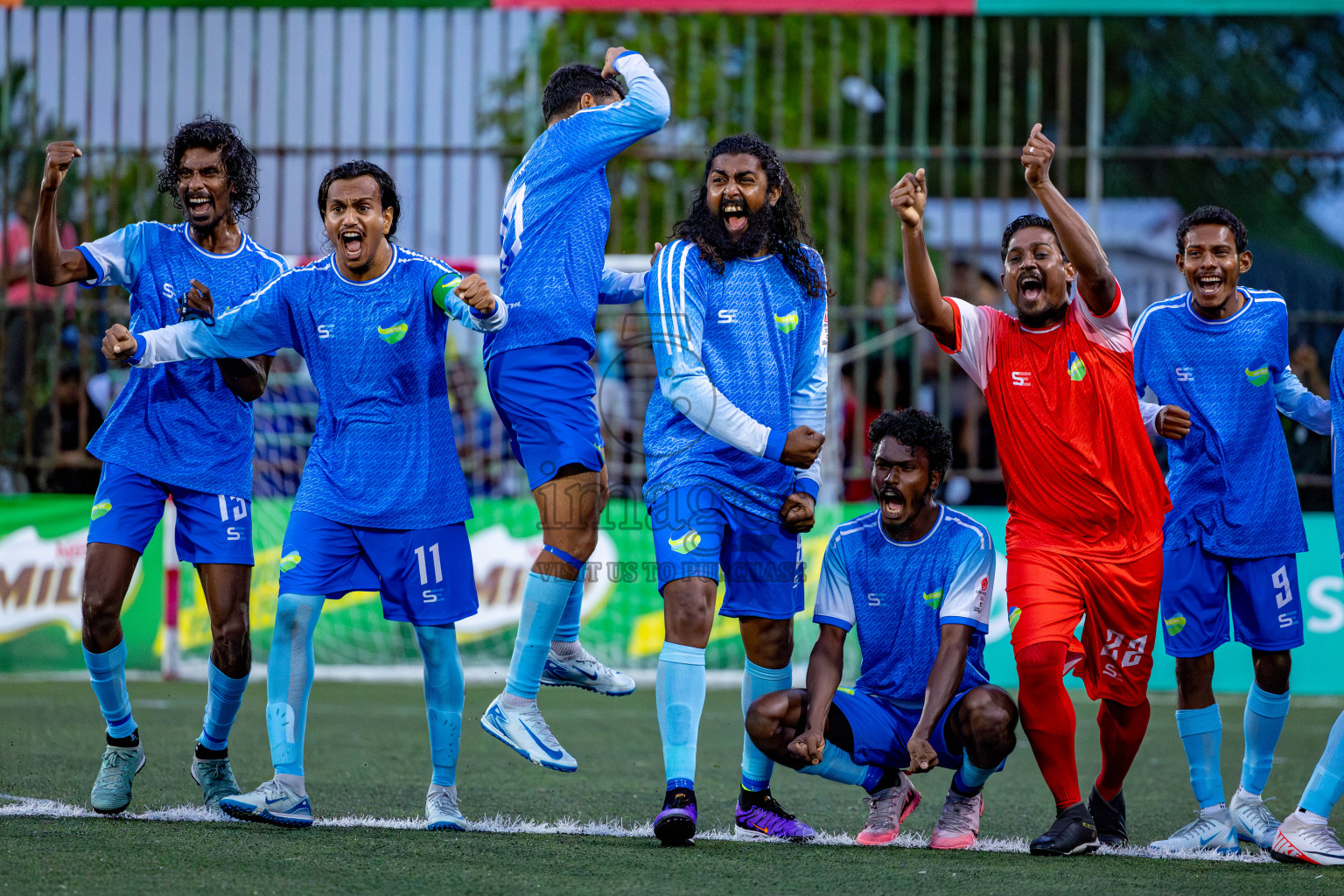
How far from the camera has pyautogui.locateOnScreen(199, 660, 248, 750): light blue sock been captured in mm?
5383

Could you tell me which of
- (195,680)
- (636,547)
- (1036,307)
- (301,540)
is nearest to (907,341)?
(636,547)

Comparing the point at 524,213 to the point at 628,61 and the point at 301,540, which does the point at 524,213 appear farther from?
the point at 301,540

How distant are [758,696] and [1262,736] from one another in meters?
1.96

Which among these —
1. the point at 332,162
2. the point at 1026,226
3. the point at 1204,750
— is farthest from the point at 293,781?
the point at 332,162

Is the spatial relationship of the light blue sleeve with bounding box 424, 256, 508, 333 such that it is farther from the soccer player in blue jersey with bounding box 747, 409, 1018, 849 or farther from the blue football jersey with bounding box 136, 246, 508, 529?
the soccer player in blue jersey with bounding box 747, 409, 1018, 849

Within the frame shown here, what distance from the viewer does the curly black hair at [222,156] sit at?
551 cm

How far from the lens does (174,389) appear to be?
547cm

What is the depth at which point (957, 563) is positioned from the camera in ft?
16.4

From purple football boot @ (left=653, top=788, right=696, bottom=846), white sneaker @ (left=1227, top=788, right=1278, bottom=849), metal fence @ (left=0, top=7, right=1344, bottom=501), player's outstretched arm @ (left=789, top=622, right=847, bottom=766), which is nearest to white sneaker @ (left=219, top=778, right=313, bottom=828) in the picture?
purple football boot @ (left=653, top=788, right=696, bottom=846)

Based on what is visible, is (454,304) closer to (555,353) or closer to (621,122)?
(555,353)

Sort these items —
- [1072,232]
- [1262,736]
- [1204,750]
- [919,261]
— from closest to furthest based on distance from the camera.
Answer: [1072,232] → [919,261] → [1204,750] → [1262,736]

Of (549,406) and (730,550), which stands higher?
(549,406)

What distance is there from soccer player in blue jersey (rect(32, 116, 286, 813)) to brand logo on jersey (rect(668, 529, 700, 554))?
1703 millimetres

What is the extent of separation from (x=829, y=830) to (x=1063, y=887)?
130 cm
